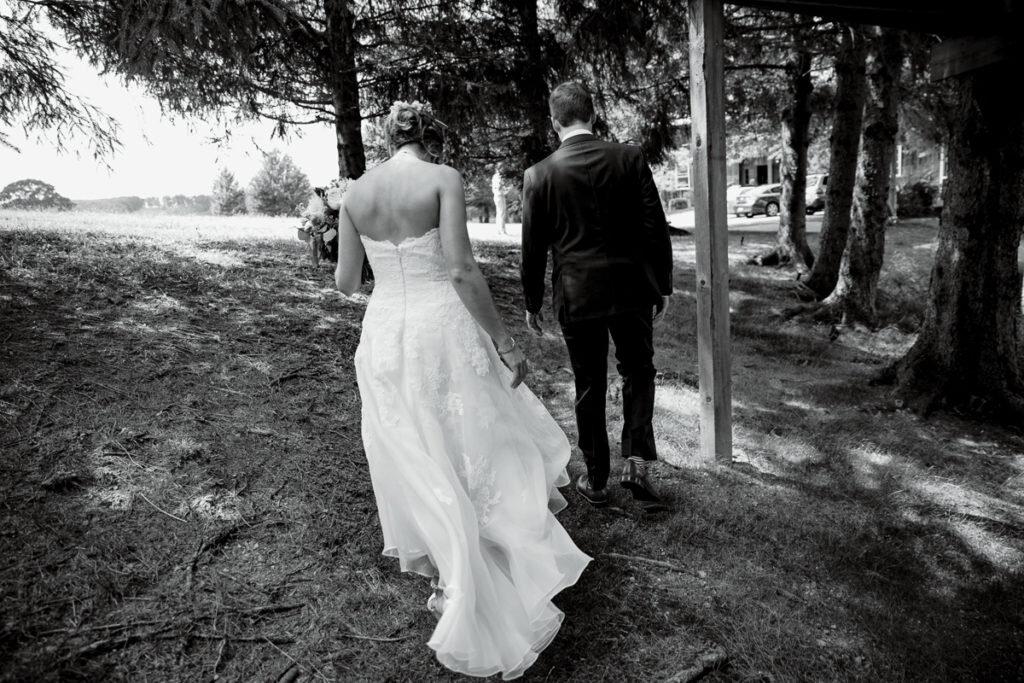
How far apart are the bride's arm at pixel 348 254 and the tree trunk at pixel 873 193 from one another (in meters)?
8.08

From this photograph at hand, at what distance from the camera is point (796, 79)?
514 inches

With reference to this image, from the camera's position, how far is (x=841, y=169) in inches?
440

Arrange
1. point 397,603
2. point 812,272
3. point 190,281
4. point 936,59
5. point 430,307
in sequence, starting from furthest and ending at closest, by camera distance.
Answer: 1. point 812,272
2. point 190,281
3. point 936,59
4. point 397,603
5. point 430,307

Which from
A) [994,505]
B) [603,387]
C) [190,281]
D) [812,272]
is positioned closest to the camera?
[603,387]

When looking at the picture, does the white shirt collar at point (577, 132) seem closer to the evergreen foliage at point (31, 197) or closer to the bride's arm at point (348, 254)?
the bride's arm at point (348, 254)

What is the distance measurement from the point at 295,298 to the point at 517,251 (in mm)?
5643

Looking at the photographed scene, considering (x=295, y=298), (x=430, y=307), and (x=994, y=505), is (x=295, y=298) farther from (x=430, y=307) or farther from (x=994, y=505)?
(x=994, y=505)

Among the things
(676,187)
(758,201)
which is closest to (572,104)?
(758,201)

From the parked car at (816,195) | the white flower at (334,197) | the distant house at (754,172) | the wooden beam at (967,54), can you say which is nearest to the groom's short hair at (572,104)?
the white flower at (334,197)

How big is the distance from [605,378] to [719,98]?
2.03m

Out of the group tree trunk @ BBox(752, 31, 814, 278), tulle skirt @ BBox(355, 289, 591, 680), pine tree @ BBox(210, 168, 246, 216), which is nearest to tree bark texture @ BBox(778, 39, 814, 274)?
tree trunk @ BBox(752, 31, 814, 278)

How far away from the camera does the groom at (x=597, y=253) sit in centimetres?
377

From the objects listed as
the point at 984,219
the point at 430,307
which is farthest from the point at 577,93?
the point at 984,219

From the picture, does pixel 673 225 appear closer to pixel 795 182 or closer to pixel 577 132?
pixel 795 182
